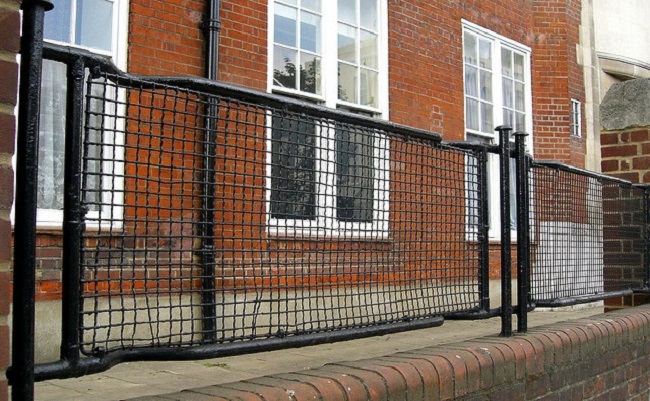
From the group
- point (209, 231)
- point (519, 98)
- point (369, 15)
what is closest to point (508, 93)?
point (519, 98)

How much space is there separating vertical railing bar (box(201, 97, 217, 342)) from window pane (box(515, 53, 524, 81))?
9263 mm

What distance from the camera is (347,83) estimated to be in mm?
8102

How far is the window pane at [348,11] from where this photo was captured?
8117mm

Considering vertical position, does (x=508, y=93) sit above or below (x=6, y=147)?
above

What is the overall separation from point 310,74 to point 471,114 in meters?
3.24

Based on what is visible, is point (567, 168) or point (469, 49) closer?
point (567, 168)

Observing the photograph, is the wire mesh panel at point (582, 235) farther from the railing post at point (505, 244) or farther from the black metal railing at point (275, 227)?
the railing post at point (505, 244)

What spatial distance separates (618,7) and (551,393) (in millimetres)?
11444

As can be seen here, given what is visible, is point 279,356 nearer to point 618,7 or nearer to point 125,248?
point 125,248

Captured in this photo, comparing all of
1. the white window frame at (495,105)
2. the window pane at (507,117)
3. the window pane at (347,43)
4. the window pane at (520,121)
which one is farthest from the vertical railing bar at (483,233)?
the window pane at (520,121)

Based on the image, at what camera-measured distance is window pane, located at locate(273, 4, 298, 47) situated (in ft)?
24.2

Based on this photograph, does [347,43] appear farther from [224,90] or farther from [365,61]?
[224,90]

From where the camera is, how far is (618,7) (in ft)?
44.3

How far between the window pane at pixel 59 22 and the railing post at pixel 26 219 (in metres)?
3.93
